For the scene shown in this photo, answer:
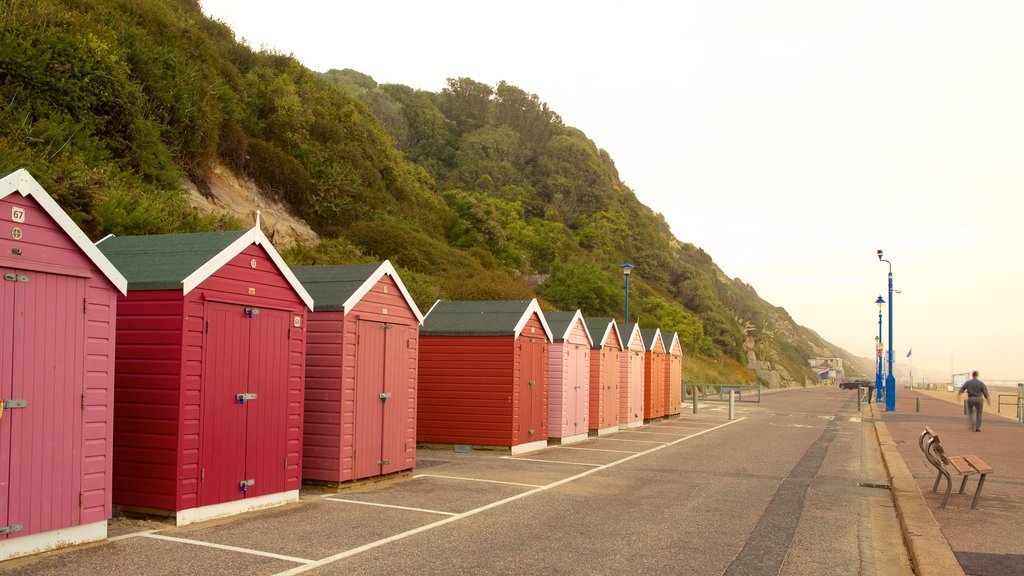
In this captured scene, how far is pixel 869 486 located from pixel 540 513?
6.61 meters

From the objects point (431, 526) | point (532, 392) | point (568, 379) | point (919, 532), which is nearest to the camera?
point (919, 532)

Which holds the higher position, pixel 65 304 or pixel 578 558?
pixel 65 304

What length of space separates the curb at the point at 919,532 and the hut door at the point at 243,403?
23.9ft

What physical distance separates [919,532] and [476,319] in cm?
1128

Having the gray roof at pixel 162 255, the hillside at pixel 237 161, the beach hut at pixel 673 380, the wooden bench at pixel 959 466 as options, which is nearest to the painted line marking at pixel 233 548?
the gray roof at pixel 162 255

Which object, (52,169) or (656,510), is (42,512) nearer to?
(656,510)

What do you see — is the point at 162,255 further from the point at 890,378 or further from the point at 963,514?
the point at 890,378

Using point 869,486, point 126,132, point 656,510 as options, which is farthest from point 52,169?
point 869,486

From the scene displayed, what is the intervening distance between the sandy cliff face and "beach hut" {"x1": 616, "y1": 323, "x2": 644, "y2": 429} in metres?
11.7

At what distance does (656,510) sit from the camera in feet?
37.8

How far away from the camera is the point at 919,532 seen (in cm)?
953

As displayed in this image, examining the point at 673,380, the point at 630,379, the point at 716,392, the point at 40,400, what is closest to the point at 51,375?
the point at 40,400

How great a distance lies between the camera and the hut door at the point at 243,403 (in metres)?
9.91

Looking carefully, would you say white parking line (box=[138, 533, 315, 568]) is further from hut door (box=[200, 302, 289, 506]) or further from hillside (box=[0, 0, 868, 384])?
hillside (box=[0, 0, 868, 384])
